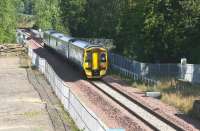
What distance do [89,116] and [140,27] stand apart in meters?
35.4

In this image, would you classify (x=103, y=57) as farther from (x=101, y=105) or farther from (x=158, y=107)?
(x=158, y=107)

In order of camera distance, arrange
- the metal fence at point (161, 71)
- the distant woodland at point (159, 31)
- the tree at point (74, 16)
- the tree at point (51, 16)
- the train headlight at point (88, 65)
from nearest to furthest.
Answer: the train headlight at point (88, 65), the metal fence at point (161, 71), the distant woodland at point (159, 31), the tree at point (74, 16), the tree at point (51, 16)

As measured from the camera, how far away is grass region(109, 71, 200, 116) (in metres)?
30.9

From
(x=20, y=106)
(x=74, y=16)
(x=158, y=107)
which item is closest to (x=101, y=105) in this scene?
(x=158, y=107)

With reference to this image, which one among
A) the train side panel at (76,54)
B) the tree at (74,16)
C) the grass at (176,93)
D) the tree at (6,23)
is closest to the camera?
the grass at (176,93)

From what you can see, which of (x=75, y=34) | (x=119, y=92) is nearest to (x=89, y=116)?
(x=119, y=92)

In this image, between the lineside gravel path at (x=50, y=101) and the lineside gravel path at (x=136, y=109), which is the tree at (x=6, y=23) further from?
the lineside gravel path at (x=136, y=109)

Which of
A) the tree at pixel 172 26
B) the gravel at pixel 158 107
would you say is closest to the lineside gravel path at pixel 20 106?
the gravel at pixel 158 107

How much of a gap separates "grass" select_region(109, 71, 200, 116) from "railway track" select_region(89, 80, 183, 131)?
215 centimetres

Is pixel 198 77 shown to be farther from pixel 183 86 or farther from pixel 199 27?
pixel 199 27

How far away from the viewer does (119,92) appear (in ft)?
120

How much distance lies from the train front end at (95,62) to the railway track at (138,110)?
182 centimetres

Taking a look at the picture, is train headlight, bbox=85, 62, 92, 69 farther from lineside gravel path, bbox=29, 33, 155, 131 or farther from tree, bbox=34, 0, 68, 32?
tree, bbox=34, 0, 68, 32

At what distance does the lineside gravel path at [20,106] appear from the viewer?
79.1 ft
